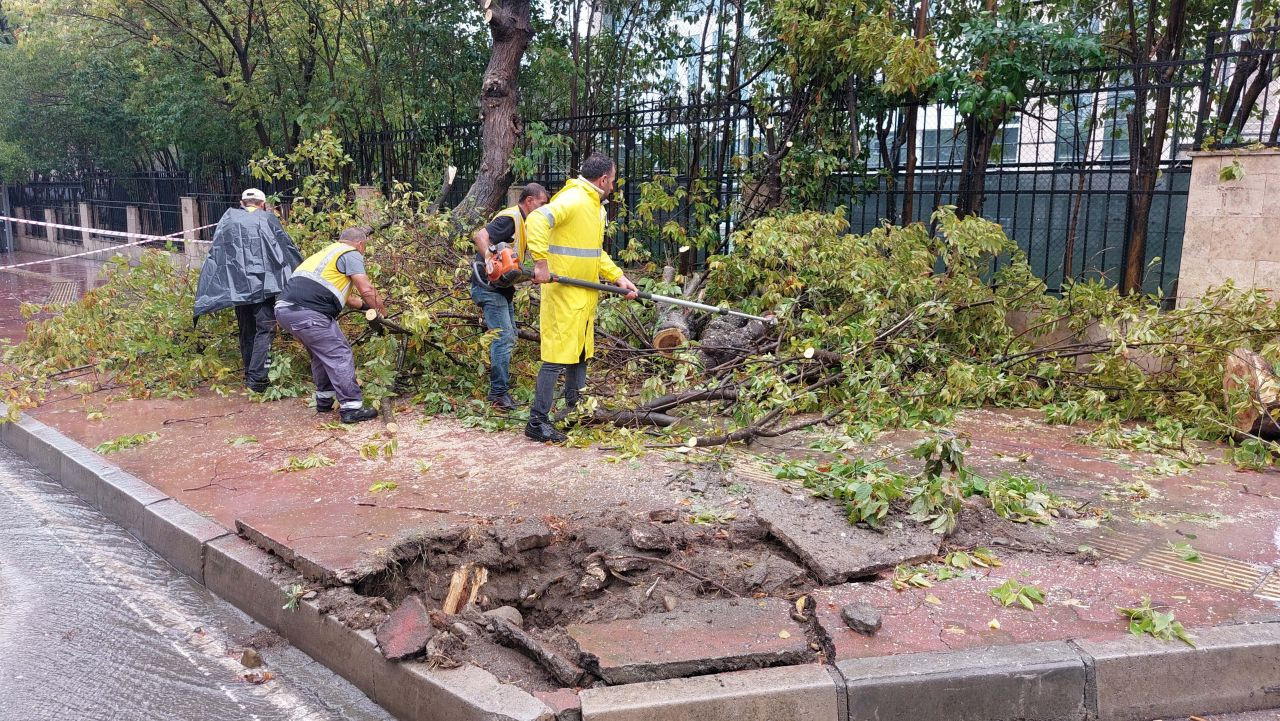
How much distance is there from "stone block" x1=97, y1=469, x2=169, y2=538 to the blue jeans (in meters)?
2.49

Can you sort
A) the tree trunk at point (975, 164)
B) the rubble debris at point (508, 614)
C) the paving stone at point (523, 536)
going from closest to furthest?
the rubble debris at point (508, 614) → the paving stone at point (523, 536) → the tree trunk at point (975, 164)

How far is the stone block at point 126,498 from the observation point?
18.2ft

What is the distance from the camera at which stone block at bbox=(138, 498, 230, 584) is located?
492 cm

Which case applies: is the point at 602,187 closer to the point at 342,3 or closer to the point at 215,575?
the point at 215,575

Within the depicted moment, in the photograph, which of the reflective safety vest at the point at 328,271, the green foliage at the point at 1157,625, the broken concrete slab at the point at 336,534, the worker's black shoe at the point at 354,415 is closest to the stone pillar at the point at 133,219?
the reflective safety vest at the point at 328,271

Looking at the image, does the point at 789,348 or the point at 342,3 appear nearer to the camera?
the point at 789,348

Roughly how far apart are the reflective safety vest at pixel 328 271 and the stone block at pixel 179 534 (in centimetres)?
221

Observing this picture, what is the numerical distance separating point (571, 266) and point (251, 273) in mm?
3375

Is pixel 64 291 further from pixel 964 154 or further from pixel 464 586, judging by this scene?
pixel 464 586

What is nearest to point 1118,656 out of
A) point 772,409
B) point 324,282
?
point 772,409

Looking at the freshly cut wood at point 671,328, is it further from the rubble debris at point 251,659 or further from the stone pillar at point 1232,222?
the rubble debris at point 251,659

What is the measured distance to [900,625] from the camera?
12.2 feet

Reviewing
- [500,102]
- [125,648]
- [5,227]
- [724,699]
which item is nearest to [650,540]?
[724,699]

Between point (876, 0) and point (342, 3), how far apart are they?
8.86 meters
